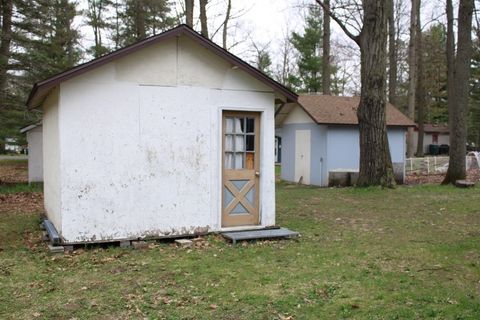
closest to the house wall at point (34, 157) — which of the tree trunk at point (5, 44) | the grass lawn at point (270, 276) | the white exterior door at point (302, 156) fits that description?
the tree trunk at point (5, 44)

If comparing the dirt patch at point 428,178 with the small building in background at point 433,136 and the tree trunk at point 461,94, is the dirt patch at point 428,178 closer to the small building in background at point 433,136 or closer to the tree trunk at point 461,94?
the tree trunk at point 461,94

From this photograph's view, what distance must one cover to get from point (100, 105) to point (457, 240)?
20.9 feet

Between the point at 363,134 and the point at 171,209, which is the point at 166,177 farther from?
the point at 363,134

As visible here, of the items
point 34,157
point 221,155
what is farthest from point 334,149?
point 34,157

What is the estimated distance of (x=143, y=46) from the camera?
802 centimetres

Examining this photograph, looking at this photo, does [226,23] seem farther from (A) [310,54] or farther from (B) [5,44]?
(A) [310,54]

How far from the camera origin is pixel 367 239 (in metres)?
8.54

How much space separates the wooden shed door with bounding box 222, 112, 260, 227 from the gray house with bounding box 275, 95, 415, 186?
9.00m

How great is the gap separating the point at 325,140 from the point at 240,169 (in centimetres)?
962

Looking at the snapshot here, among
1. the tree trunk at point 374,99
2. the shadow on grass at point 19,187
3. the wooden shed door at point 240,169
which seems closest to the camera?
the wooden shed door at point 240,169

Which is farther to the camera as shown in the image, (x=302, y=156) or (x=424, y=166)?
(x=424, y=166)

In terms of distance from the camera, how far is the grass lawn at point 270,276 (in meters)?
5.14

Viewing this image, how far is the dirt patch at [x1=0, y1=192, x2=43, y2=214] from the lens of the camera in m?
12.4

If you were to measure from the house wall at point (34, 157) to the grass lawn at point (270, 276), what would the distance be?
26.4 feet
